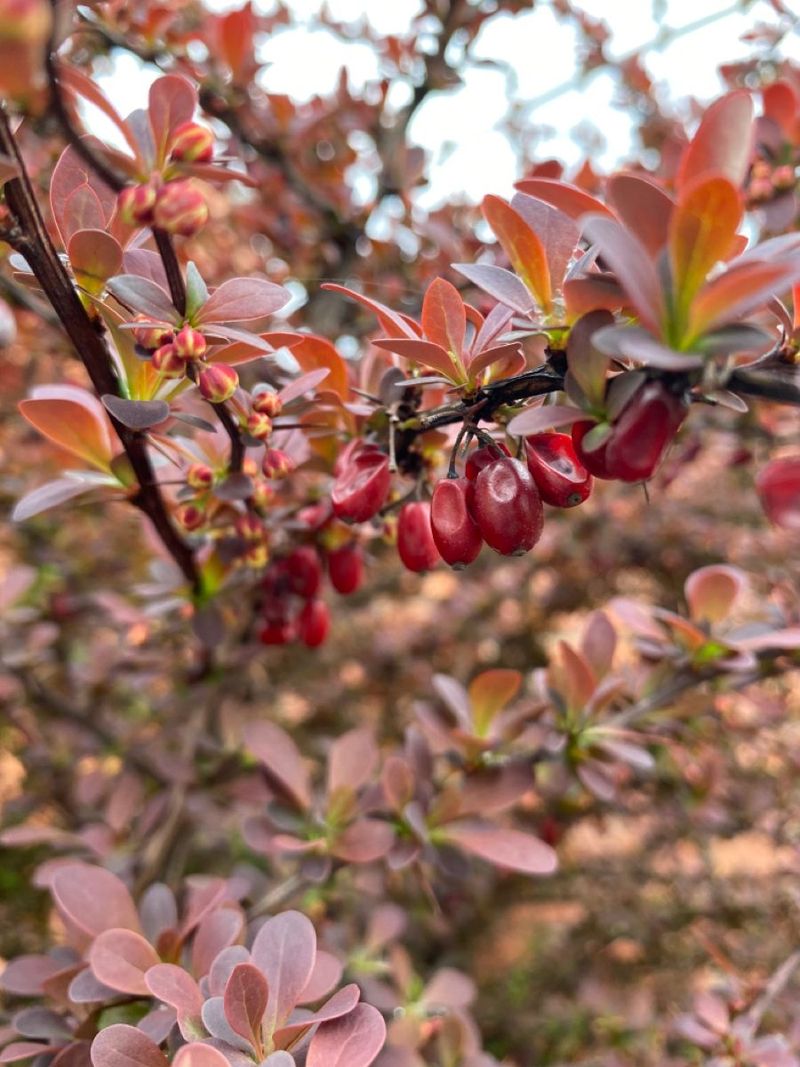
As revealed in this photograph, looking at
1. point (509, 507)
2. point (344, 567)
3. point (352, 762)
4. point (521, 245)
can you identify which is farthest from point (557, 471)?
point (352, 762)

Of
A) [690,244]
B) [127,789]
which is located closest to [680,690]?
[690,244]

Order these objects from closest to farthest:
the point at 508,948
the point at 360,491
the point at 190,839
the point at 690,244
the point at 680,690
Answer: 1. the point at 690,244
2. the point at 360,491
3. the point at 680,690
4. the point at 190,839
5. the point at 508,948

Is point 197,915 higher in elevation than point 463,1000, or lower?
higher

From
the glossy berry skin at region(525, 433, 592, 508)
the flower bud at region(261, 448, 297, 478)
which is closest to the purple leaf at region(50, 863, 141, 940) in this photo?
the flower bud at region(261, 448, 297, 478)

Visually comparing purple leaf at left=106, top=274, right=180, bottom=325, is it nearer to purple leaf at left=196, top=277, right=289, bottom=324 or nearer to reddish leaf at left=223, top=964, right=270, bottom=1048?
purple leaf at left=196, top=277, right=289, bottom=324

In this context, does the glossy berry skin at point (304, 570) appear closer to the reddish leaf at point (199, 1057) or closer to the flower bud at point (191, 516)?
the flower bud at point (191, 516)

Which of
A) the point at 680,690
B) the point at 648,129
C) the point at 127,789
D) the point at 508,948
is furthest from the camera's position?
the point at 508,948

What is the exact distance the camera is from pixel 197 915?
1.94ft

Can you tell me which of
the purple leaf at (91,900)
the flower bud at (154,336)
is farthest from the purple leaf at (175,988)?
the flower bud at (154,336)

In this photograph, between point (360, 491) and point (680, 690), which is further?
point (680, 690)

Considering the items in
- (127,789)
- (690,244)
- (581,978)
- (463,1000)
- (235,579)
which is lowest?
(581,978)

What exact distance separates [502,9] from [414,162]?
30 cm

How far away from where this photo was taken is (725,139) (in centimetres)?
39

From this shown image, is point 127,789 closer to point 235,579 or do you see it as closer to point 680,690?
point 235,579
